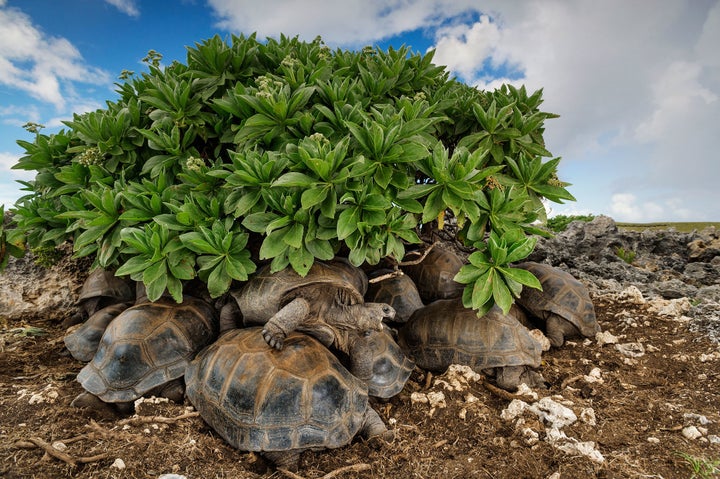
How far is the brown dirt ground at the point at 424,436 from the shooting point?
106 inches

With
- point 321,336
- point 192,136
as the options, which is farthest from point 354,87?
point 321,336

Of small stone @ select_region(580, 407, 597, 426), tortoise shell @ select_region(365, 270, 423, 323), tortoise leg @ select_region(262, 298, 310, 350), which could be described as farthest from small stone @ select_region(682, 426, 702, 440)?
tortoise leg @ select_region(262, 298, 310, 350)

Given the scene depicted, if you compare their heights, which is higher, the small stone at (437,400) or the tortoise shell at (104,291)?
the tortoise shell at (104,291)

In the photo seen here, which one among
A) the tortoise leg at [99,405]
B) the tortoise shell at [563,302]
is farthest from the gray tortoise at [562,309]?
the tortoise leg at [99,405]

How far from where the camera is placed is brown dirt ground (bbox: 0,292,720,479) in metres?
2.70

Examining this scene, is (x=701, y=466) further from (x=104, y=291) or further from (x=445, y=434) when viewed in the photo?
(x=104, y=291)

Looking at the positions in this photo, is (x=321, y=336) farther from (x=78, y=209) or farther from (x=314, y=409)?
(x=78, y=209)

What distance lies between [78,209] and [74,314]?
7.14 feet

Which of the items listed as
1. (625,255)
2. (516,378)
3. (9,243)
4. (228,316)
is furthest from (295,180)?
(625,255)

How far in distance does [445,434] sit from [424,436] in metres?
0.16

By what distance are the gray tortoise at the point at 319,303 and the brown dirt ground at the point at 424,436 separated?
0.74 meters

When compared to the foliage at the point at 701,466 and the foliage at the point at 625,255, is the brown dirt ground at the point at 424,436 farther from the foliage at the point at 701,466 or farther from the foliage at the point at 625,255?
the foliage at the point at 625,255

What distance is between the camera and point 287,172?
3379mm

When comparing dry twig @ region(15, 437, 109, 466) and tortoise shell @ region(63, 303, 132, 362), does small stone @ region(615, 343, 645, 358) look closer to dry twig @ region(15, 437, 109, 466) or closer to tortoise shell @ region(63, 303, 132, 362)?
dry twig @ region(15, 437, 109, 466)
